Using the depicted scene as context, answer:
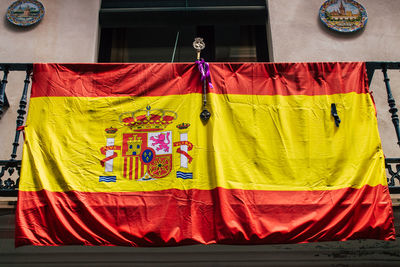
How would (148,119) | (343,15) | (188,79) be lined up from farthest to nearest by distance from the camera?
(343,15) → (188,79) → (148,119)

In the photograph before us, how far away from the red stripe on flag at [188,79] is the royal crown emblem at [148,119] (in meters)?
0.26

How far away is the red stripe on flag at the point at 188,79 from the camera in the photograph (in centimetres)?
486

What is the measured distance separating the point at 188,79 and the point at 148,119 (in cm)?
71

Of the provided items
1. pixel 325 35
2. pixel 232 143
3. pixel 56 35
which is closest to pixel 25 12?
pixel 56 35

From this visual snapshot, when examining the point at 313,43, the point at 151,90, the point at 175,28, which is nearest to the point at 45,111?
the point at 151,90

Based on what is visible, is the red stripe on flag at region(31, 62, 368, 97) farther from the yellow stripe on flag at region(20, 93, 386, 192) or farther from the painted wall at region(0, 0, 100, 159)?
the painted wall at region(0, 0, 100, 159)

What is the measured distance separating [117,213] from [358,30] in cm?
500

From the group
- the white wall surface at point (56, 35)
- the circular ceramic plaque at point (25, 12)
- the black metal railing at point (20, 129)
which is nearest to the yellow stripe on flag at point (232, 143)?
the black metal railing at point (20, 129)

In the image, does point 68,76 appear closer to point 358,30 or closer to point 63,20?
point 63,20

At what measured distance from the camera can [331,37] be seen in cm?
666

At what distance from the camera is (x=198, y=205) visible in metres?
4.19

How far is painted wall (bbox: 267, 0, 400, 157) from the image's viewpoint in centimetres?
646

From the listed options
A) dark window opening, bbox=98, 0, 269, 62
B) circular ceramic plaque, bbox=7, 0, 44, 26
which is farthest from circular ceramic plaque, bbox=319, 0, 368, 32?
circular ceramic plaque, bbox=7, 0, 44, 26

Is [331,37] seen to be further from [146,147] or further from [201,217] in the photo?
[201,217]
